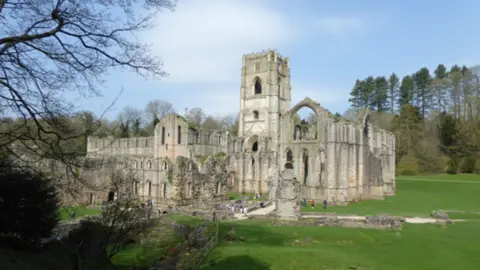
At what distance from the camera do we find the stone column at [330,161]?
33.9 meters

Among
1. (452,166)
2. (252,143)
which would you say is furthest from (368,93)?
(252,143)

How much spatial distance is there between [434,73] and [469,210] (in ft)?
186

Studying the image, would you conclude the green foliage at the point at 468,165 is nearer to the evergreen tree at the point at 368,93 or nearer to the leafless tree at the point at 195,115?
the evergreen tree at the point at 368,93

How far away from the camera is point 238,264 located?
13.5 m

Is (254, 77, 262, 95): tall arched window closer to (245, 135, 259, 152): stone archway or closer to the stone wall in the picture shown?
(245, 135, 259, 152): stone archway

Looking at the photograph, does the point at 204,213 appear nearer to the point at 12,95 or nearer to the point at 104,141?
the point at 12,95

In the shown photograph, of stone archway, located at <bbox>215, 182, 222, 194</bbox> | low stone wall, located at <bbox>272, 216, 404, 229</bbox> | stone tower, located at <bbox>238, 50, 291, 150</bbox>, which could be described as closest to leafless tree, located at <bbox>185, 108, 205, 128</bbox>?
stone tower, located at <bbox>238, 50, 291, 150</bbox>

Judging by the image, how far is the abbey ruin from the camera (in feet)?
114

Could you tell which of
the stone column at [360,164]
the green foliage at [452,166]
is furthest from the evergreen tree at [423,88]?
the stone column at [360,164]

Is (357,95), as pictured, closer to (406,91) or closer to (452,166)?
(406,91)

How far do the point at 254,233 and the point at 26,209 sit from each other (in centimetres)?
1230

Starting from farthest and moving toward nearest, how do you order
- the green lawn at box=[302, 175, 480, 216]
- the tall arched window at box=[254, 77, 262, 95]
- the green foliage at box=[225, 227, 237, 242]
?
the tall arched window at box=[254, 77, 262, 95] < the green lawn at box=[302, 175, 480, 216] < the green foliage at box=[225, 227, 237, 242]

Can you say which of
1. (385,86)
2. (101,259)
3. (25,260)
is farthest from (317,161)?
(385,86)

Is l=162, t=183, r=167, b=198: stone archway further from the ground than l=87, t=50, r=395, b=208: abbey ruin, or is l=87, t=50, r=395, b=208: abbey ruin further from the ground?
l=87, t=50, r=395, b=208: abbey ruin
